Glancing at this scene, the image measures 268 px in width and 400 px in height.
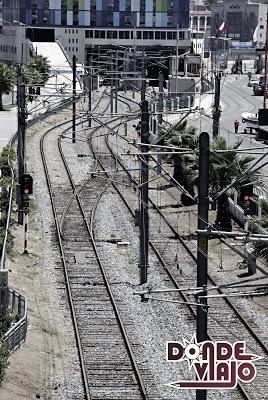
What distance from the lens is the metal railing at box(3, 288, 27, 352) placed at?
23845mm

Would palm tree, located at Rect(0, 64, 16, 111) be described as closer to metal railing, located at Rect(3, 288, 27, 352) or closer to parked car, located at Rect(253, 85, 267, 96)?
parked car, located at Rect(253, 85, 267, 96)

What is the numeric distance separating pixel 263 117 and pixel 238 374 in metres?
25.9

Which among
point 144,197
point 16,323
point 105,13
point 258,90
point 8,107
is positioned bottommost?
point 258,90

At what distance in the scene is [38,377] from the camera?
23.1 meters

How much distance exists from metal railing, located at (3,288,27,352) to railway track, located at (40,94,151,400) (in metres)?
1.28

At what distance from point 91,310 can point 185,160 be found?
41.6 feet

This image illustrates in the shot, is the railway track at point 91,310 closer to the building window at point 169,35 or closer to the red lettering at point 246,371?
the red lettering at point 246,371

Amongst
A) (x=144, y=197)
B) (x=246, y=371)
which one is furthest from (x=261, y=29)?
(x=246, y=371)

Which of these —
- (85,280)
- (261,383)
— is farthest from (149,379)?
(85,280)

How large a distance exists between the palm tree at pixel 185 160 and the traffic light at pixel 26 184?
16.5 ft

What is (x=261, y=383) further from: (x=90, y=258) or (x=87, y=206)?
(x=87, y=206)

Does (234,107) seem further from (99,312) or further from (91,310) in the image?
(99,312)

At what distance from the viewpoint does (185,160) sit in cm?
4009

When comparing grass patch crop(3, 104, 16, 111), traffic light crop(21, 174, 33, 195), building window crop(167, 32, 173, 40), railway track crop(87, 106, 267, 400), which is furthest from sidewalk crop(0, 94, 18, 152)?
building window crop(167, 32, 173, 40)
